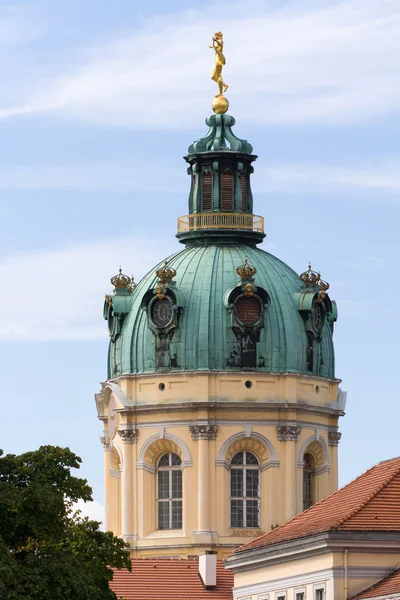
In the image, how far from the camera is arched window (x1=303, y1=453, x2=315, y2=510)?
143 meters

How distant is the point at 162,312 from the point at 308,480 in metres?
9.58

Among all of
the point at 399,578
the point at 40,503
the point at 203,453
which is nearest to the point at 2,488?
the point at 40,503

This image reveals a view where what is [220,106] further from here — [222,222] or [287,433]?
[287,433]

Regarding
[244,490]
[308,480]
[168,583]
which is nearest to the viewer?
[168,583]

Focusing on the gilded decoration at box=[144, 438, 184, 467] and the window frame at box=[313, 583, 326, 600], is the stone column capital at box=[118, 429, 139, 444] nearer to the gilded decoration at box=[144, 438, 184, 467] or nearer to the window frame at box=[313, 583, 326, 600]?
the gilded decoration at box=[144, 438, 184, 467]

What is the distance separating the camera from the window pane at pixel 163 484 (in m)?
142

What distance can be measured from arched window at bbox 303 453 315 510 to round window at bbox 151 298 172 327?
8289 mm

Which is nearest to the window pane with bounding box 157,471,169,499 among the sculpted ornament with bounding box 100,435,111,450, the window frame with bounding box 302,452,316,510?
the sculpted ornament with bounding box 100,435,111,450

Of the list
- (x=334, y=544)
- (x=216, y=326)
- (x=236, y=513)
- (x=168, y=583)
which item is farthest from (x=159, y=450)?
(x=334, y=544)

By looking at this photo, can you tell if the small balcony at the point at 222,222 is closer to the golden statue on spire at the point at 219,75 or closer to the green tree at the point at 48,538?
the golden statue on spire at the point at 219,75

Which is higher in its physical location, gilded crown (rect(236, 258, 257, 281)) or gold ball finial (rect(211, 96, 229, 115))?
gold ball finial (rect(211, 96, 229, 115))

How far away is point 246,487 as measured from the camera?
465 feet

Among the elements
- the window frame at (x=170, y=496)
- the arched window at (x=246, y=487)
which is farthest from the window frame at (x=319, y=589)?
the window frame at (x=170, y=496)

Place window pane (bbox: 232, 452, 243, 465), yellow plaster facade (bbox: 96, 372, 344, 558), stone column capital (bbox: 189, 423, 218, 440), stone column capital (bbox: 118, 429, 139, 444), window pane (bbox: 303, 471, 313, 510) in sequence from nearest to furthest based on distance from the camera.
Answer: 1. yellow plaster facade (bbox: 96, 372, 344, 558)
2. stone column capital (bbox: 189, 423, 218, 440)
3. window pane (bbox: 232, 452, 243, 465)
4. stone column capital (bbox: 118, 429, 139, 444)
5. window pane (bbox: 303, 471, 313, 510)
